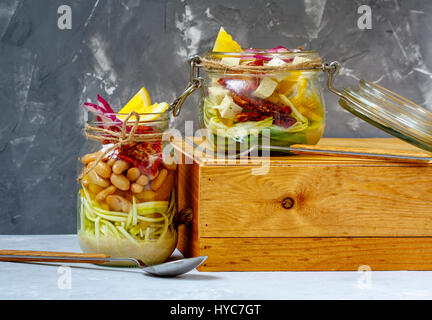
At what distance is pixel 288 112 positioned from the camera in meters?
0.96

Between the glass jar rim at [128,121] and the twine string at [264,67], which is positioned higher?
the twine string at [264,67]

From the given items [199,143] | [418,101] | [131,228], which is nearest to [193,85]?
[199,143]

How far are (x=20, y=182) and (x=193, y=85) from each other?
0.44 m

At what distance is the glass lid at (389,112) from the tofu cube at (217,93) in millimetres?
194

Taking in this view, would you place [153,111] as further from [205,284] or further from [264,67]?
[205,284]

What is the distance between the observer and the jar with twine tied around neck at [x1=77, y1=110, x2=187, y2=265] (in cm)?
94

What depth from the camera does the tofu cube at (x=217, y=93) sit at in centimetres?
97

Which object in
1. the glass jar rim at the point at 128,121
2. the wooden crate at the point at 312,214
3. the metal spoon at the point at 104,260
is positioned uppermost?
the glass jar rim at the point at 128,121

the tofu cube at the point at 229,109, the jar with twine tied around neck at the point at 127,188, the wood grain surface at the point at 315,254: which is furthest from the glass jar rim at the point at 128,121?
the wood grain surface at the point at 315,254

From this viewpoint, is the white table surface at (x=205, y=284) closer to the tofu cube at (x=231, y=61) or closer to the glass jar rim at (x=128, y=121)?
the glass jar rim at (x=128, y=121)

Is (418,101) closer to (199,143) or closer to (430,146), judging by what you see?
(430,146)

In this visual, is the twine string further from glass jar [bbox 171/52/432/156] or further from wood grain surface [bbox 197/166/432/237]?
wood grain surface [bbox 197/166/432/237]

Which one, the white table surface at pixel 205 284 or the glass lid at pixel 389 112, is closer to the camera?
the white table surface at pixel 205 284

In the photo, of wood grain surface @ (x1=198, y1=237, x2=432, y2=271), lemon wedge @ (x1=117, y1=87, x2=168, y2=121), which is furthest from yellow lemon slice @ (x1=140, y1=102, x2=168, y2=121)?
wood grain surface @ (x1=198, y1=237, x2=432, y2=271)
